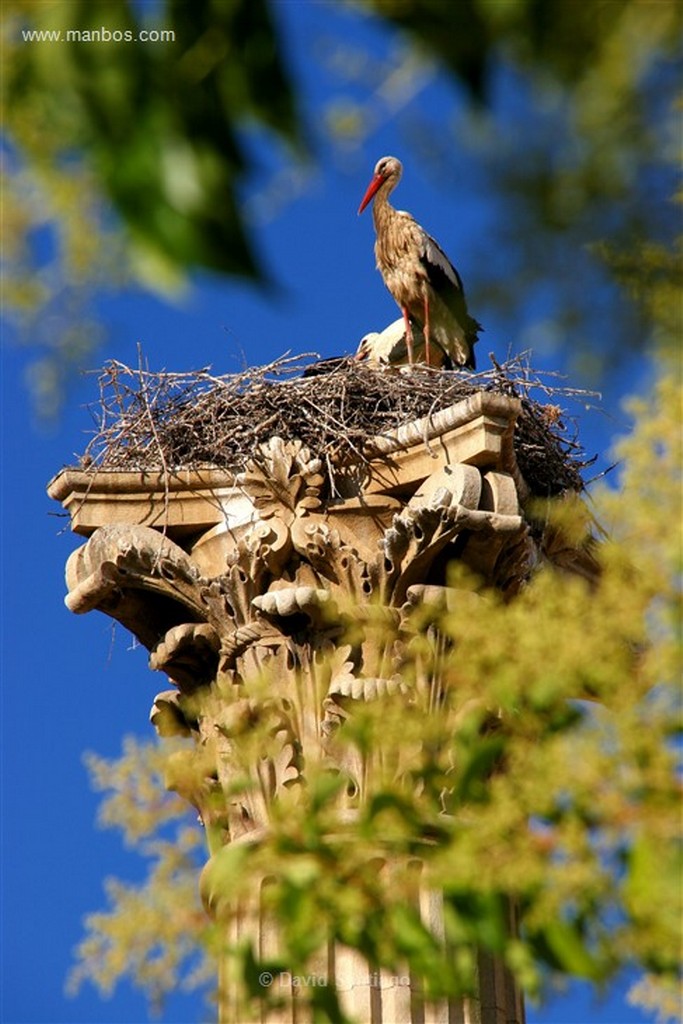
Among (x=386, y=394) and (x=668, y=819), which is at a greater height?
(x=386, y=394)

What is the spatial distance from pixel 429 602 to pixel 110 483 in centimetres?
217

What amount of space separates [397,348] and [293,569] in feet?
18.3

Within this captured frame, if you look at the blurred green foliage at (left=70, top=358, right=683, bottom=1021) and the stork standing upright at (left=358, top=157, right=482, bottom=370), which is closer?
the blurred green foliage at (left=70, top=358, right=683, bottom=1021)

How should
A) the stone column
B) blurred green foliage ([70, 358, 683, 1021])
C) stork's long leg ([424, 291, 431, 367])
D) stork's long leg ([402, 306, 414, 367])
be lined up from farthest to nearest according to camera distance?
stork's long leg ([424, 291, 431, 367]), stork's long leg ([402, 306, 414, 367]), the stone column, blurred green foliage ([70, 358, 683, 1021])

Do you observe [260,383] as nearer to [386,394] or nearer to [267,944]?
[386,394]

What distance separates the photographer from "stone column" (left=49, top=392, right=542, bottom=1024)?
12625 mm

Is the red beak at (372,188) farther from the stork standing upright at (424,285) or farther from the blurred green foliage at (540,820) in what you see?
the blurred green foliage at (540,820)

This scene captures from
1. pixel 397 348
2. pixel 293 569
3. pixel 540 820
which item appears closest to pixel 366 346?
pixel 397 348

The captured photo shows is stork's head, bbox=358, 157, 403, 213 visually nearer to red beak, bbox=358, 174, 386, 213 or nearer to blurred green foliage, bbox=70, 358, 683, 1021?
red beak, bbox=358, 174, 386, 213

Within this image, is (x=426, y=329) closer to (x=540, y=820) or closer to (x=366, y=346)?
(x=366, y=346)

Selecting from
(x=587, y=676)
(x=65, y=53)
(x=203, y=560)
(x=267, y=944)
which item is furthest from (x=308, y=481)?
(x=65, y=53)

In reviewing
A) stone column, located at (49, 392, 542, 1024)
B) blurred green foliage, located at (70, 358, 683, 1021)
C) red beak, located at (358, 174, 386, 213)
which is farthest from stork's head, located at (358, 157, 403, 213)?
blurred green foliage, located at (70, 358, 683, 1021)

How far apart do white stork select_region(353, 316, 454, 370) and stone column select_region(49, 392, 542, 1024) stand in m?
4.39

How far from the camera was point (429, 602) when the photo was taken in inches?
503
